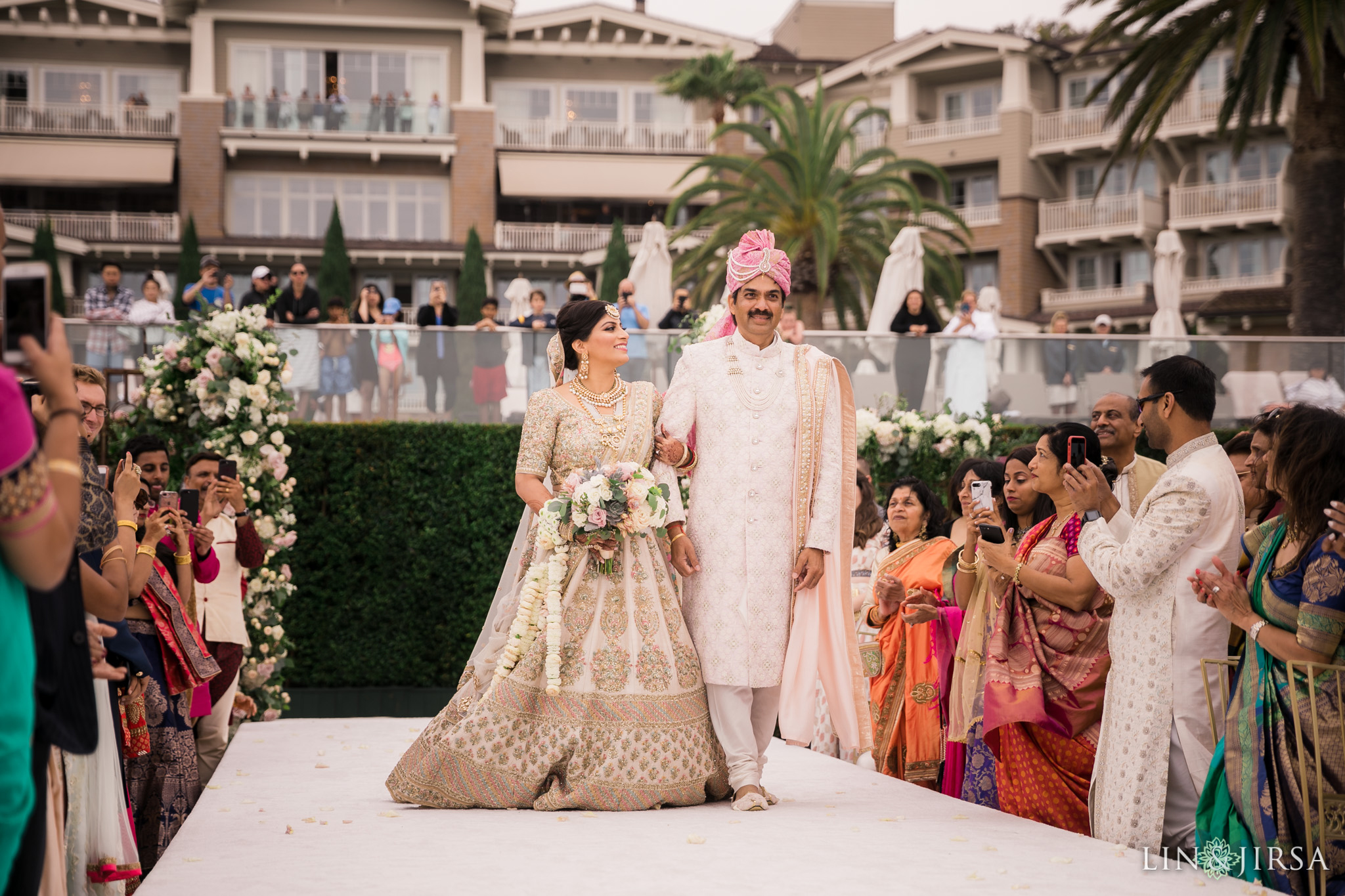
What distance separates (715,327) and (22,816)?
3.92m

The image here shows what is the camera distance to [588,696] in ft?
16.9

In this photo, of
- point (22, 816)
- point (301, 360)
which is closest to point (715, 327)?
point (22, 816)

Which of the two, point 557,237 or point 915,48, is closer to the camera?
point 557,237

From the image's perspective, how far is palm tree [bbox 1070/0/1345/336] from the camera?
14508 millimetres

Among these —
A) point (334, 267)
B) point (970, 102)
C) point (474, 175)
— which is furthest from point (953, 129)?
point (334, 267)

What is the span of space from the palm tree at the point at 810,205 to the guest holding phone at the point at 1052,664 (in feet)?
53.3

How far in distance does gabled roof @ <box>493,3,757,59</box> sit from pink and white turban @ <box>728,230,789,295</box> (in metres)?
26.7

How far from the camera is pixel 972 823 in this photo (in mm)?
5070

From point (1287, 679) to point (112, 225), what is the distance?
30417 millimetres

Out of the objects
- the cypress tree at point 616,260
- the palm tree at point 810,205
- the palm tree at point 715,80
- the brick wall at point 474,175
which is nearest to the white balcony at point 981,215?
the palm tree at point 715,80

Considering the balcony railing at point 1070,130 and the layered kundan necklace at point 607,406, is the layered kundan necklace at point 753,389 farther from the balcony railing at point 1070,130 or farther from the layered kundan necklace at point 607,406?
the balcony railing at point 1070,130

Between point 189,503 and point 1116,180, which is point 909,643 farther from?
point 1116,180

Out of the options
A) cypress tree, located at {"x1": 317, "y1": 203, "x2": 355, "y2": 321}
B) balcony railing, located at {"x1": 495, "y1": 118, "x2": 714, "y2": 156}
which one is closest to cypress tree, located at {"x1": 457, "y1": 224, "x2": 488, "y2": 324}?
cypress tree, located at {"x1": 317, "y1": 203, "x2": 355, "y2": 321}

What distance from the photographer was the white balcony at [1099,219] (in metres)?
30.8
